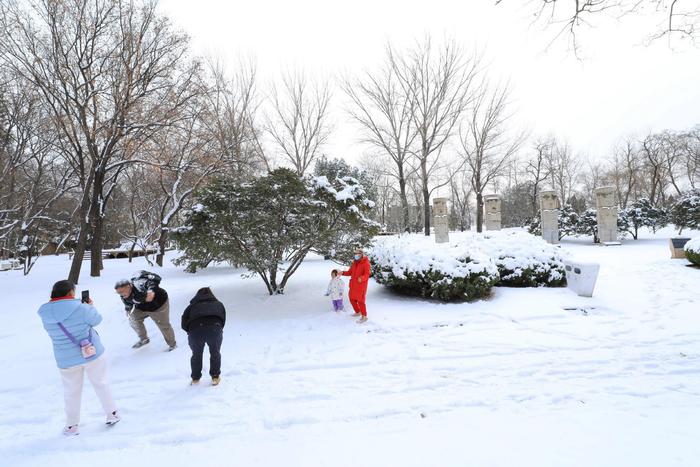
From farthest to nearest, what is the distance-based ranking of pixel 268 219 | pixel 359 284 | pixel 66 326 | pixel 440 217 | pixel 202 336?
1. pixel 440 217
2. pixel 268 219
3. pixel 359 284
4. pixel 202 336
5. pixel 66 326

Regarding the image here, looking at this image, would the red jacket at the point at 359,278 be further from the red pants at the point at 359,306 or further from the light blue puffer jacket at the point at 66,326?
the light blue puffer jacket at the point at 66,326

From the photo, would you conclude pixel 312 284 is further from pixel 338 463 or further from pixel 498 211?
pixel 498 211

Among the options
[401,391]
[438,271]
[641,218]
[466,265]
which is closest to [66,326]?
[401,391]

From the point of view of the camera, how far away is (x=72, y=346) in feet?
10.7

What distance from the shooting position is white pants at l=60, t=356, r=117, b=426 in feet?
10.7

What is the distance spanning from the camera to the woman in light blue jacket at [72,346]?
3.21 metres

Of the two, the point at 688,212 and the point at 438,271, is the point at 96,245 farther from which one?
the point at 688,212

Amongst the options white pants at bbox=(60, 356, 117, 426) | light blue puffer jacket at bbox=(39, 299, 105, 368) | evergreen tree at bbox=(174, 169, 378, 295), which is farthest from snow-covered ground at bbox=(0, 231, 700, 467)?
evergreen tree at bbox=(174, 169, 378, 295)

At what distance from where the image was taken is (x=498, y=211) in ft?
66.2

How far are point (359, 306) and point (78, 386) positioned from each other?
444cm

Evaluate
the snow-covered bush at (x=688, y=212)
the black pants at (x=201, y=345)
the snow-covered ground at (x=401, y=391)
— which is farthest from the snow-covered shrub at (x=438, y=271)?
the snow-covered bush at (x=688, y=212)

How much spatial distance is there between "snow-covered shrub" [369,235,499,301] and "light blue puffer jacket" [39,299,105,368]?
5.59 metres

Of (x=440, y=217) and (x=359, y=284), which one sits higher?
(x=440, y=217)

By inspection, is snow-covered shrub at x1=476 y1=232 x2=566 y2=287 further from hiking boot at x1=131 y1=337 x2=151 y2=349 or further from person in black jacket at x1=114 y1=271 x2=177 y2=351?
hiking boot at x1=131 y1=337 x2=151 y2=349
